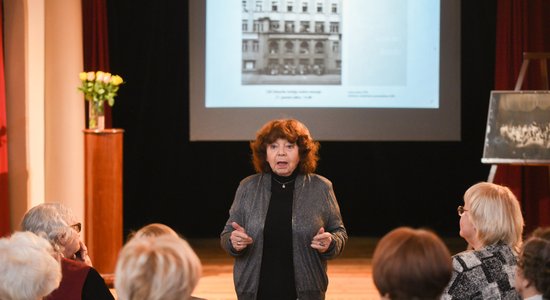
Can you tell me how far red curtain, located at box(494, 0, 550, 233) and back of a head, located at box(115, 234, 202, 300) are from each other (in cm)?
583

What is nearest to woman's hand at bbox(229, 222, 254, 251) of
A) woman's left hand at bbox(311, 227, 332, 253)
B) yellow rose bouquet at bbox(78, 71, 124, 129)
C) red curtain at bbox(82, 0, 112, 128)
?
woman's left hand at bbox(311, 227, 332, 253)

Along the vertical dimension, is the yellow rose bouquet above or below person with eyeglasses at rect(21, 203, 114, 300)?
above

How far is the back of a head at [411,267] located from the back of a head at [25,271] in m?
0.91

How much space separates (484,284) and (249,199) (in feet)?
4.01

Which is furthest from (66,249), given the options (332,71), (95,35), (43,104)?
(95,35)

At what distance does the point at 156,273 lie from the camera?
7.04 feet

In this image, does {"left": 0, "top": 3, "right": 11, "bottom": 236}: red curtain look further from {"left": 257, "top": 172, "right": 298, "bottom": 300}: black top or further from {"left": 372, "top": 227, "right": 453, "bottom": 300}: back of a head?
{"left": 372, "top": 227, "right": 453, "bottom": 300}: back of a head

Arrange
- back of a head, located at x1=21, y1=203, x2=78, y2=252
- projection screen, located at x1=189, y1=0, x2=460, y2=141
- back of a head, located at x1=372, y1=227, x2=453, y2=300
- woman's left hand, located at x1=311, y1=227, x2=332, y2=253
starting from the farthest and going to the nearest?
projection screen, located at x1=189, y1=0, x2=460, y2=141
woman's left hand, located at x1=311, y1=227, x2=332, y2=253
back of a head, located at x1=21, y1=203, x2=78, y2=252
back of a head, located at x1=372, y1=227, x2=453, y2=300

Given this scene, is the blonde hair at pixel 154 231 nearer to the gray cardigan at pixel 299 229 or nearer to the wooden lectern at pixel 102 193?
the gray cardigan at pixel 299 229

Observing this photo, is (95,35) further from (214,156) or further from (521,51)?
(521,51)

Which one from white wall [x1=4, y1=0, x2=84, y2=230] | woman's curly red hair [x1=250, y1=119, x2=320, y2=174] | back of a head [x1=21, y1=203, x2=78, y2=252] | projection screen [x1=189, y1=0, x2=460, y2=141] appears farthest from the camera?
projection screen [x1=189, y1=0, x2=460, y2=141]

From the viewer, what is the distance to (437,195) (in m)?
8.61

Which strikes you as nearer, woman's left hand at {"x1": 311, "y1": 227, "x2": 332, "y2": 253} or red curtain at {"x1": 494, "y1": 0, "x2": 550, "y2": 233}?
woman's left hand at {"x1": 311, "y1": 227, "x2": 332, "y2": 253}

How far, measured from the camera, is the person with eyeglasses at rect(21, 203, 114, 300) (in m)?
3.16
